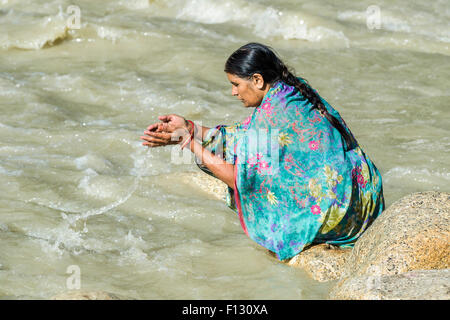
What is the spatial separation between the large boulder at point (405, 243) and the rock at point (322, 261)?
0.13 meters

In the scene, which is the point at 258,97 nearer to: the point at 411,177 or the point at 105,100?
the point at 411,177

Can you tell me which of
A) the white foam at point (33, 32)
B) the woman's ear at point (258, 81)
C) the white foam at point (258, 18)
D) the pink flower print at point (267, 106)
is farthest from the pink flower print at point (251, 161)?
the white foam at point (258, 18)

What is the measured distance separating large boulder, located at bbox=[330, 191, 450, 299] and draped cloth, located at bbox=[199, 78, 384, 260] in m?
0.26

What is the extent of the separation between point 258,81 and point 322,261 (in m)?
1.15

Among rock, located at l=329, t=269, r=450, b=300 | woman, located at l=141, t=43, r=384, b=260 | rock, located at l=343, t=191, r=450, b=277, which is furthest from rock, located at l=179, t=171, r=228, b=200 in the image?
rock, located at l=329, t=269, r=450, b=300

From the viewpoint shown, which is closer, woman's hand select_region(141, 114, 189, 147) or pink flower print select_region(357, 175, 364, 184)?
woman's hand select_region(141, 114, 189, 147)

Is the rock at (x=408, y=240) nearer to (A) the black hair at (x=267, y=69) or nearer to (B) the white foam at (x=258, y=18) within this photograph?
(A) the black hair at (x=267, y=69)

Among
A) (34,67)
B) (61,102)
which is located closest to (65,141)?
(61,102)

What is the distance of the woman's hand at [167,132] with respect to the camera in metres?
3.94

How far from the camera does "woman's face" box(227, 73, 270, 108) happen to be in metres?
4.08

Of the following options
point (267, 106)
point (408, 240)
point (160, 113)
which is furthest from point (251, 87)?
point (160, 113)

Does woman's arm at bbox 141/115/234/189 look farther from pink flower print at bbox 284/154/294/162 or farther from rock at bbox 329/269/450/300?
rock at bbox 329/269/450/300
